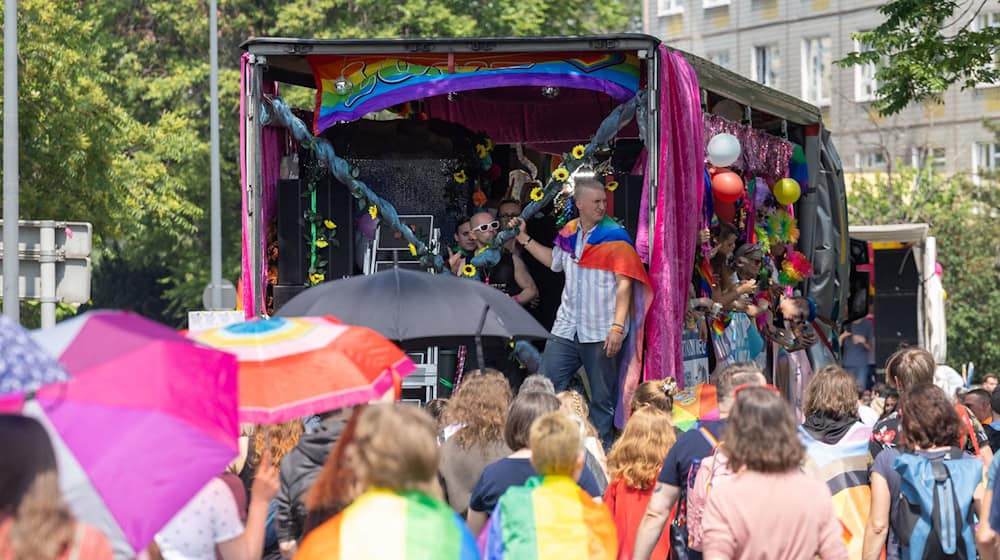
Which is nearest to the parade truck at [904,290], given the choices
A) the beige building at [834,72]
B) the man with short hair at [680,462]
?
the man with short hair at [680,462]

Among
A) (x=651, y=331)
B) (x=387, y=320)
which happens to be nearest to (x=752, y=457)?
(x=387, y=320)

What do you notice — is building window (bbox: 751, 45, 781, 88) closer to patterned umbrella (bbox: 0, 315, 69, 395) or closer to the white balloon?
the white balloon

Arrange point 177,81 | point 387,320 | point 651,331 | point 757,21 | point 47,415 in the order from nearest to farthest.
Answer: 1. point 47,415
2. point 387,320
3. point 651,331
4. point 177,81
5. point 757,21

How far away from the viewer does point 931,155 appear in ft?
147

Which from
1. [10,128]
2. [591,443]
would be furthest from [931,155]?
[591,443]

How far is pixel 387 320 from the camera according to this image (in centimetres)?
816

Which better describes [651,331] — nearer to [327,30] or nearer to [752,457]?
[752,457]

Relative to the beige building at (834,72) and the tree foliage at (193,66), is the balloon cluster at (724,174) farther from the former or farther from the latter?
the beige building at (834,72)

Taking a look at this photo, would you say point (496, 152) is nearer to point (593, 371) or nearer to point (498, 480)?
point (593, 371)

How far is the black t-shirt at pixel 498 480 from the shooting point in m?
6.41

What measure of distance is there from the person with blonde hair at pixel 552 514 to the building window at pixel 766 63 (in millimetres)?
46043

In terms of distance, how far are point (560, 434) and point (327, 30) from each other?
3008 centimetres

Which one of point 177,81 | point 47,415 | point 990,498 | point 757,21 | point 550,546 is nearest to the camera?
point 47,415

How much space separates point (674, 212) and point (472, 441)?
4.26 m
